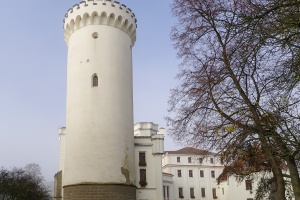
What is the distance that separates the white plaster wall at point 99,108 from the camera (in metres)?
21.6

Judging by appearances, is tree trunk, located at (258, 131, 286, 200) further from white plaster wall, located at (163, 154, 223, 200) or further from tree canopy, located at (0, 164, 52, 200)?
white plaster wall, located at (163, 154, 223, 200)

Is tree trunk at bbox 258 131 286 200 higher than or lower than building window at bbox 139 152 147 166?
lower

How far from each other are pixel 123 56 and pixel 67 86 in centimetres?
430

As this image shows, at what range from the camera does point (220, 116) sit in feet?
35.6

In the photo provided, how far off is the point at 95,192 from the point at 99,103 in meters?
5.42

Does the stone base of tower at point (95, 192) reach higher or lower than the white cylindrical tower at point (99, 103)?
lower

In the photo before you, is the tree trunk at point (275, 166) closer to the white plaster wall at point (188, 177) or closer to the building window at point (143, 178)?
the building window at point (143, 178)

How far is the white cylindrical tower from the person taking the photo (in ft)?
70.1

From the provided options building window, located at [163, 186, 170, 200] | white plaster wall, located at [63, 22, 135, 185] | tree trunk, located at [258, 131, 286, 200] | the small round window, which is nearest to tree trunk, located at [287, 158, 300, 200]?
tree trunk, located at [258, 131, 286, 200]

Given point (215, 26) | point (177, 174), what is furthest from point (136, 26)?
point (177, 174)

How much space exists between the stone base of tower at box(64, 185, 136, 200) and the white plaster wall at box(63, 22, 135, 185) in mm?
369

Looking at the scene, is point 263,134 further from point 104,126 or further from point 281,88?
point 104,126

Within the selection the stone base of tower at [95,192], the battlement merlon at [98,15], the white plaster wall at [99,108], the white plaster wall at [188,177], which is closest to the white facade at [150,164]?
the white plaster wall at [99,108]

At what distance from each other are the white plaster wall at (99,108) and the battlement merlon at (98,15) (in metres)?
0.40
